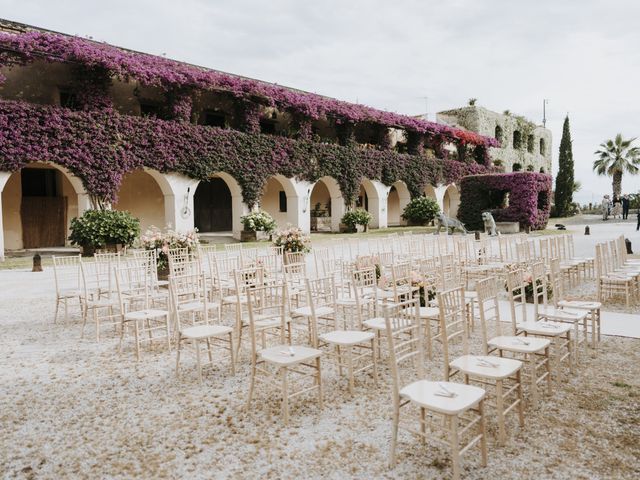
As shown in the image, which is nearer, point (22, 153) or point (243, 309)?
point (243, 309)

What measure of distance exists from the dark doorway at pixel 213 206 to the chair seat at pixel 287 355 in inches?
715

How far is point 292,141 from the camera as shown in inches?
819

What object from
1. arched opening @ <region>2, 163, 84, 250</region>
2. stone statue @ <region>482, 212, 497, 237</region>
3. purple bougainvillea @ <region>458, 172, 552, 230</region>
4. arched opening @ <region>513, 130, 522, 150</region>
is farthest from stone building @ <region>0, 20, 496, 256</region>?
arched opening @ <region>513, 130, 522, 150</region>

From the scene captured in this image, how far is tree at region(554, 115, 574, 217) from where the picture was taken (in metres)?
36.8

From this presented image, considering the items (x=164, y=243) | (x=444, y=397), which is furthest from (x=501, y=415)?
(x=164, y=243)

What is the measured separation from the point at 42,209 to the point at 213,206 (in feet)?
22.8

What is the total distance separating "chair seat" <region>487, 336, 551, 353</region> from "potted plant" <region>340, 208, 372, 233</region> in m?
18.6

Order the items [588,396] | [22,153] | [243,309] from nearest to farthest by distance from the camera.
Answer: [588,396]
[243,309]
[22,153]

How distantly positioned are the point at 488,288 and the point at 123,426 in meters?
3.08

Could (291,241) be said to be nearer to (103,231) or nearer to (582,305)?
(103,231)

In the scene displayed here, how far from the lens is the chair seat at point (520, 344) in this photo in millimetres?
3626

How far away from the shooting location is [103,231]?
13750mm

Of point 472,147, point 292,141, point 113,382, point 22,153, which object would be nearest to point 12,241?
point 22,153

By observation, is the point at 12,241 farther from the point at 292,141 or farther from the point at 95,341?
the point at 95,341
